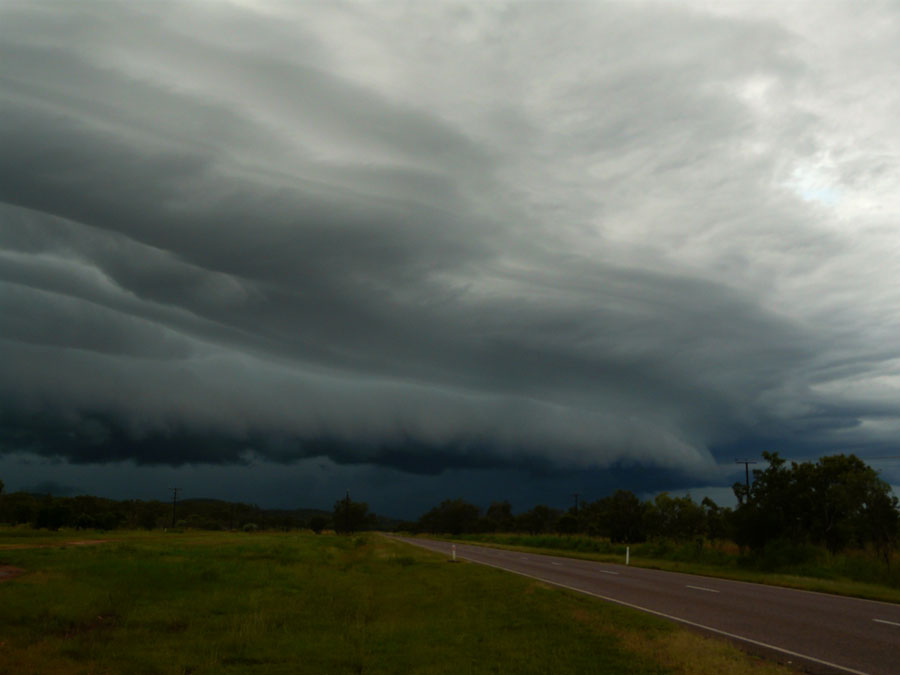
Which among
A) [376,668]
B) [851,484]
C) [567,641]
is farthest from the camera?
[851,484]

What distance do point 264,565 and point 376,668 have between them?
23.8 meters

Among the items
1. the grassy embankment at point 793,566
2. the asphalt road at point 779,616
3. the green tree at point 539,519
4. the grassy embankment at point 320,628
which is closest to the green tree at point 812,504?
the grassy embankment at point 793,566

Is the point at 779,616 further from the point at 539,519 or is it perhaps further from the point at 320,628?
the point at 539,519

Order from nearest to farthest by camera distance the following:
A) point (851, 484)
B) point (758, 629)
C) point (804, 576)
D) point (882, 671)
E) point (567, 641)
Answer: point (882, 671) < point (567, 641) < point (758, 629) < point (804, 576) < point (851, 484)

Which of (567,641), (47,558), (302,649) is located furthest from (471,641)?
(47,558)

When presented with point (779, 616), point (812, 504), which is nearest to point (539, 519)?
point (812, 504)

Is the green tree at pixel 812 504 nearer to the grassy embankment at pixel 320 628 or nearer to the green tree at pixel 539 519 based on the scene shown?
the grassy embankment at pixel 320 628

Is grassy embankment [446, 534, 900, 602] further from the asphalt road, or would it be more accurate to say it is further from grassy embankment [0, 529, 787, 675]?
grassy embankment [0, 529, 787, 675]

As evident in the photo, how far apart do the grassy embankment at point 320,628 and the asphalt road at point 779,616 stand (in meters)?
1.30

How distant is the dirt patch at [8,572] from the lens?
27300 mm

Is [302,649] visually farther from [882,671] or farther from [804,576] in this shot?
[804,576]

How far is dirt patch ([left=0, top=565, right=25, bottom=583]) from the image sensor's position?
1075 inches

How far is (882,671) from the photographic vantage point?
1123 centimetres

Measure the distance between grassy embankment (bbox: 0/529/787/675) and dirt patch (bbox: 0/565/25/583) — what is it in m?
0.54
